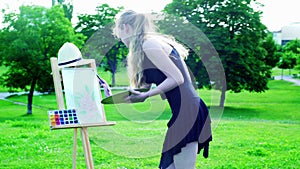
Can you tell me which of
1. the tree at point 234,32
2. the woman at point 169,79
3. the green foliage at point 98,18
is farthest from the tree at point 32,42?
the woman at point 169,79

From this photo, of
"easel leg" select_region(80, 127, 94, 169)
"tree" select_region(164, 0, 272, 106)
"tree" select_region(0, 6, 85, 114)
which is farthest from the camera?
"tree" select_region(164, 0, 272, 106)

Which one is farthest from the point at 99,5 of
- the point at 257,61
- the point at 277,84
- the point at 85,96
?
the point at 277,84

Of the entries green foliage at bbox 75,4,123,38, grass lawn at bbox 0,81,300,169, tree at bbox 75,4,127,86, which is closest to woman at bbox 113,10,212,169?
grass lawn at bbox 0,81,300,169

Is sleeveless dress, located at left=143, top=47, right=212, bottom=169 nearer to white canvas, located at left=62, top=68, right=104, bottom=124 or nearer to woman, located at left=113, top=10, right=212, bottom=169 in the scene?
woman, located at left=113, top=10, right=212, bottom=169

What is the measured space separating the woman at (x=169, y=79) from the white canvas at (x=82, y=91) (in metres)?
1.06

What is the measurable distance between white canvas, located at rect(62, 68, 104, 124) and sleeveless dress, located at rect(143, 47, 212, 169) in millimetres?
1116

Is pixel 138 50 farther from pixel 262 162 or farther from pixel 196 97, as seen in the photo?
pixel 262 162

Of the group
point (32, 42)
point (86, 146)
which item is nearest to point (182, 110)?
point (86, 146)

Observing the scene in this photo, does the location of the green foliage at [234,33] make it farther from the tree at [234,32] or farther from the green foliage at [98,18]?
the green foliage at [98,18]

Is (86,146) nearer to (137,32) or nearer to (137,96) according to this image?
(137,96)

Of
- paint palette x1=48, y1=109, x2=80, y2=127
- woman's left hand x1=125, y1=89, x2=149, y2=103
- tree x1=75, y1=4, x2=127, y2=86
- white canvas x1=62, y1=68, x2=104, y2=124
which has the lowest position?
paint palette x1=48, y1=109, x2=80, y2=127

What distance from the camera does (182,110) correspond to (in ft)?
8.10

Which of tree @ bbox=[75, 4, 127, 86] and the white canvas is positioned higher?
tree @ bbox=[75, 4, 127, 86]

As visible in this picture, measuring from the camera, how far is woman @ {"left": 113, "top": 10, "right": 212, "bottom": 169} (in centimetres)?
233
